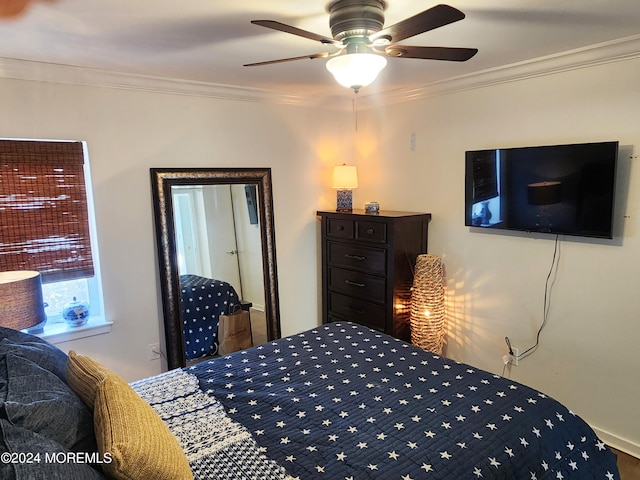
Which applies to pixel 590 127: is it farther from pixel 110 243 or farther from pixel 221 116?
pixel 110 243

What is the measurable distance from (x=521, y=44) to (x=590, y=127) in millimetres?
667

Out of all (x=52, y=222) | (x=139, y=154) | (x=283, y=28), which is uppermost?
(x=283, y=28)

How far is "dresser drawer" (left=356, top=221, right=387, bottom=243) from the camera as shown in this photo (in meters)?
3.30

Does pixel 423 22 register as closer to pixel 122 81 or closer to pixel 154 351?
pixel 122 81

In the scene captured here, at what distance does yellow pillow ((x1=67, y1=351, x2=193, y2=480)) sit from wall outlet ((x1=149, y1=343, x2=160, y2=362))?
70.0 inches

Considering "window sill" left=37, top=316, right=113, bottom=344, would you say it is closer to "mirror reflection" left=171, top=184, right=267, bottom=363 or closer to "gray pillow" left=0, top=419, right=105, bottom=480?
"mirror reflection" left=171, top=184, right=267, bottom=363

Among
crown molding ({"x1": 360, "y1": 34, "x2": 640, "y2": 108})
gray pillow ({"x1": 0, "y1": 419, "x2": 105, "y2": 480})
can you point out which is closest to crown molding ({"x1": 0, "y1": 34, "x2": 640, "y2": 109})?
crown molding ({"x1": 360, "y1": 34, "x2": 640, "y2": 108})

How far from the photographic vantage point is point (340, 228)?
3.67 m

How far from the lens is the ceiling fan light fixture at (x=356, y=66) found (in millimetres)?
1708

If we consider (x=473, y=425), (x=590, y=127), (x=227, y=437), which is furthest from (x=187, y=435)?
(x=590, y=127)

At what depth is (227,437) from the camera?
159cm

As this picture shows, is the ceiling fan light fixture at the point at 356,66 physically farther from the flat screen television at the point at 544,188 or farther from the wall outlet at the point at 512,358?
the wall outlet at the point at 512,358

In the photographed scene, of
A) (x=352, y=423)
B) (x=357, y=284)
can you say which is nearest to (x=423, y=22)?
→ (x=352, y=423)

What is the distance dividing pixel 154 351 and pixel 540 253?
2808 mm
